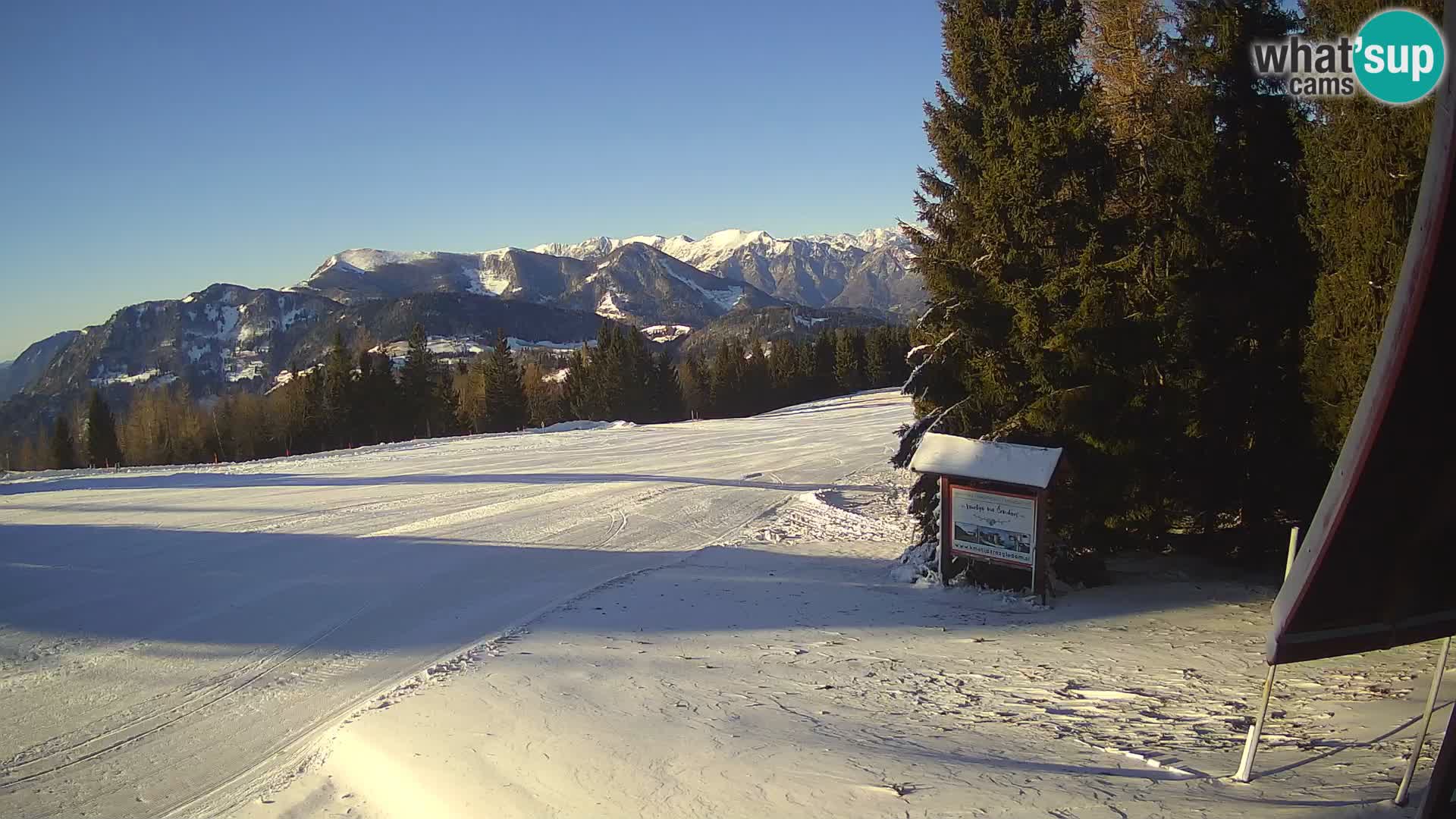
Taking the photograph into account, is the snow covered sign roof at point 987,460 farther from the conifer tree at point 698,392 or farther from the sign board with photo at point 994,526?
the conifer tree at point 698,392

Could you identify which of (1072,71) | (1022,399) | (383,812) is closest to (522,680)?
(383,812)

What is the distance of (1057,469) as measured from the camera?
505 inches

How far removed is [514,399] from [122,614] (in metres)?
57.3

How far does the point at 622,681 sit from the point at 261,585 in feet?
27.0

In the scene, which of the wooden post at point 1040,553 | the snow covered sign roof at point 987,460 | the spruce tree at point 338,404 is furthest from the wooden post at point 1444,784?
the spruce tree at point 338,404

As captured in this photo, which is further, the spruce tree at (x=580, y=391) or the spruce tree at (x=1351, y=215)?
the spruce tree at (x=580, y=391)

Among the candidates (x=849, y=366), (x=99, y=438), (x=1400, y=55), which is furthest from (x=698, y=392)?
(x=1400, y=55)

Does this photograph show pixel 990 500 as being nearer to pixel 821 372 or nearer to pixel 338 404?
pixel 338 404

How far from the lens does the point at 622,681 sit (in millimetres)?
9336

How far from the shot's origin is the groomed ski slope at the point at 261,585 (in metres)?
8.54

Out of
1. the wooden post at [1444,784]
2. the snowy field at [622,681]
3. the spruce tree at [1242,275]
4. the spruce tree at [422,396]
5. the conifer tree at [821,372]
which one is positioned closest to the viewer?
the wooden post at [1444,784]

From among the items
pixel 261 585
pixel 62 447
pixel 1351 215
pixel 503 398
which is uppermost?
pixel 1351 215

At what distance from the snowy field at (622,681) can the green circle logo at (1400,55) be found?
6.43 m

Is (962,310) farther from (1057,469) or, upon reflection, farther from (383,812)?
(383,812)
